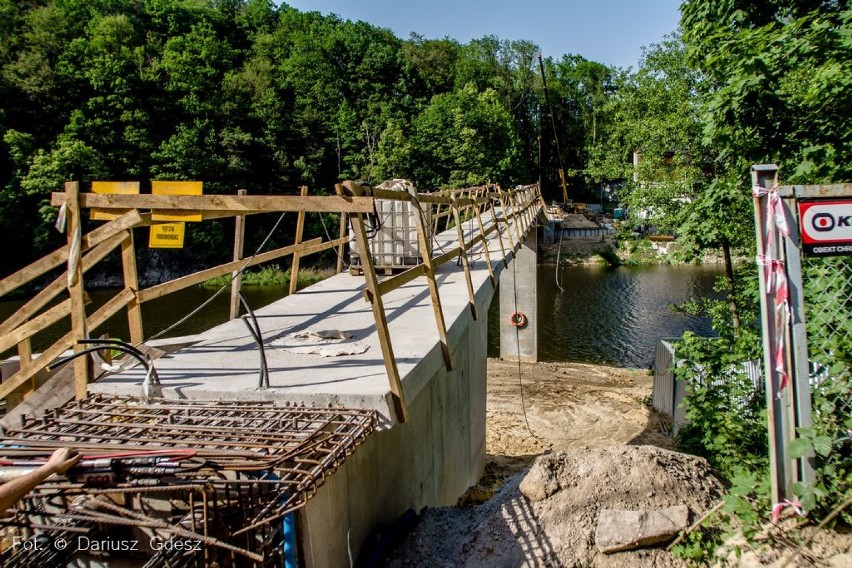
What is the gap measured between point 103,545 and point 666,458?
3.47 m

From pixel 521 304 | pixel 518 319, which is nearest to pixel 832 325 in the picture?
pixel 518 319

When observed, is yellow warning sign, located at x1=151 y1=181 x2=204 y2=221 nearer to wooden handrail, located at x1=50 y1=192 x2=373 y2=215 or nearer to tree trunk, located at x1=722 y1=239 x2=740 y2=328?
wooden handrail, located at x1=50 y1=192 x2=373 y2=215

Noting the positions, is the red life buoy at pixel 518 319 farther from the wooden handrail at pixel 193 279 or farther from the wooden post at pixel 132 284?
the wooden post at pixel 132 284

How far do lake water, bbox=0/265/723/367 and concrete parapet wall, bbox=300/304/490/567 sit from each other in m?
11.1

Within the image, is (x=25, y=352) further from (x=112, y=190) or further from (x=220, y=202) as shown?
(x=220, y=202)

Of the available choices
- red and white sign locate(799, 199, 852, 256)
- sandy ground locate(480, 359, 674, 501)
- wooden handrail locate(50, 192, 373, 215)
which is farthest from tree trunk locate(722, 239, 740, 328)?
wooden handrail locate(50, 192, 373, 215)

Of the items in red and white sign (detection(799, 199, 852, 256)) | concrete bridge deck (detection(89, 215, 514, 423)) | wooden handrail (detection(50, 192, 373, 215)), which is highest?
wooden handrail (detection(50, 192, 373, 215))

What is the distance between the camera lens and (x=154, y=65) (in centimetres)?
4197

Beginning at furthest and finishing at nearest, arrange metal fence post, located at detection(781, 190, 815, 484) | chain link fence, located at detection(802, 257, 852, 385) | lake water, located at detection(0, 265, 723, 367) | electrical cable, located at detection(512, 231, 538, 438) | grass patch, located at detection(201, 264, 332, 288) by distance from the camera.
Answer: grass patch, located at detection(201, 264, 332, 288)
lake water, located at detection(0, 265, 723, 367)
electrical cable, located at detection(512, 231, 538, 438)
chain link fence, located at detection(802, 257, 852, 385)
metal fence post, located at detection(781, 190, 815, 484)

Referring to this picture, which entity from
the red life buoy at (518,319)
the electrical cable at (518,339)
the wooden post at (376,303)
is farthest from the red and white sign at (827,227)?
the red life buoy at (518,319)

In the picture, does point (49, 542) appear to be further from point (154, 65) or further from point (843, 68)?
point (154, 65)

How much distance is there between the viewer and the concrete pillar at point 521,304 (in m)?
20.0

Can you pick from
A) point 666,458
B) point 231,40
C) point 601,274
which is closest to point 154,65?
point 231,40

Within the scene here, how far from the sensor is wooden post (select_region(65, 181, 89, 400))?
348 centimetres
